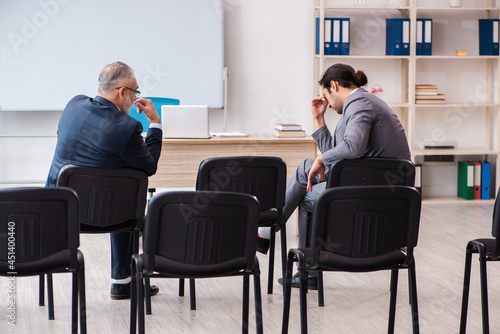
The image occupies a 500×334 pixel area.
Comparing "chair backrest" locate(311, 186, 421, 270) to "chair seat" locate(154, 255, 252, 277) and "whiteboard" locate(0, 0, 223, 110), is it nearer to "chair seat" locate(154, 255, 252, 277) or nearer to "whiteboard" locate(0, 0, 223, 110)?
"chair seat" locate(154, 255, 252, 277)

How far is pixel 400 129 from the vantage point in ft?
10.8

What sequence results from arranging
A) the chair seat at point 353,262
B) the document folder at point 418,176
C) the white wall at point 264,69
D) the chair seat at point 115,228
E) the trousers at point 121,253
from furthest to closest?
1. the document folder at point 418,176
2. the white wall at point 264,69
3. the trousers at point 121,253
4. the chair seat at point 115,228
5. the chair seat at point 353,262

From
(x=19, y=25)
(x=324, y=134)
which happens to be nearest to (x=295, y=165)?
(x=324, y=134)

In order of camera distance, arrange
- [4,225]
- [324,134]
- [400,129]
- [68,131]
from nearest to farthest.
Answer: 1. [4,225]
2. [68,131]
3. [400,129]
4. [324,134]

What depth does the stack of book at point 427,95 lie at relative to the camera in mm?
6098

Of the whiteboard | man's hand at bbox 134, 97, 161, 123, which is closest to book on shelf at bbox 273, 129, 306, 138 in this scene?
man's hand at bbox 134, 97, 161, 123

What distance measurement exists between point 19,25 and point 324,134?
3361 millimetres

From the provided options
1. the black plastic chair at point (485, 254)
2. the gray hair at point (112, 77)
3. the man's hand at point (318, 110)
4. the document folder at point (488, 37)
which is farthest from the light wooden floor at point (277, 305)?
the document folder at point (488, 37)

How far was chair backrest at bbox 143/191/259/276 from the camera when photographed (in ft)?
7.00

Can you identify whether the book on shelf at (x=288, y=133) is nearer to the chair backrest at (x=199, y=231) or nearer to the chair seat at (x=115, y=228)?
the chair seat at (x=115, y=228)

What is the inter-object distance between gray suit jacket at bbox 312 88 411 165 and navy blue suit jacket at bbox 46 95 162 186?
938 mm

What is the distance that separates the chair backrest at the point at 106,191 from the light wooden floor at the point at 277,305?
49 cm

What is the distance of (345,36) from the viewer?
594cm

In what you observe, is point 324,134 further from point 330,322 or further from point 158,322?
point 158,322
